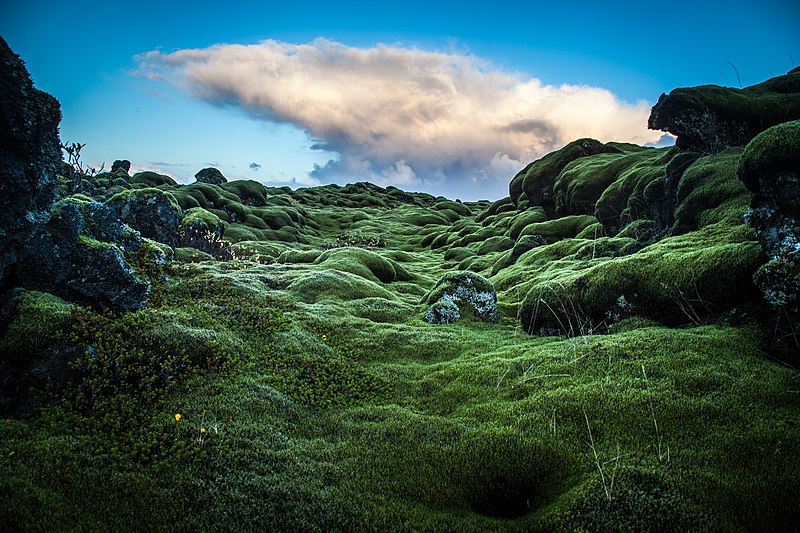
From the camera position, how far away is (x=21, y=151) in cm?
1120

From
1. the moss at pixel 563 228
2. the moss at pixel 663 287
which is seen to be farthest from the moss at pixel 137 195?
the moss at pixel 563 228

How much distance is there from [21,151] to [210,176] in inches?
4292

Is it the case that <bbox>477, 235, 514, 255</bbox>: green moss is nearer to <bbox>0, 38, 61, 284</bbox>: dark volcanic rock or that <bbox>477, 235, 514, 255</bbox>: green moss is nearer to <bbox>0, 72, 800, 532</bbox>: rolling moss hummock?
<bbox>0, 72, 800, 532</bbox>: rolling moss hummock

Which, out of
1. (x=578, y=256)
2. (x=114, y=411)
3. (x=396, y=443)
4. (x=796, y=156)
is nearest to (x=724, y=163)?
(x=578, y=256)

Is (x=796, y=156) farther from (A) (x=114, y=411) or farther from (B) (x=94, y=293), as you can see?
(B) (x=94, y=293)

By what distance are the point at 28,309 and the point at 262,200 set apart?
85.4 metres

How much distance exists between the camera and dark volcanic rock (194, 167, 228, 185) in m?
110

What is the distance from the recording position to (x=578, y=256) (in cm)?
2691

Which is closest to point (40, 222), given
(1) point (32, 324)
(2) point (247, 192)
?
(1) point (32, 324)

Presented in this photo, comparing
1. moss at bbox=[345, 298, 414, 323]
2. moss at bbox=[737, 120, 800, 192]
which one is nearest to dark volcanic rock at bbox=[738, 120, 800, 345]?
moss at bbox=[737, 120, 800, 192]

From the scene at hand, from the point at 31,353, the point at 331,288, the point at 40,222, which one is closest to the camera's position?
the point at 31,353

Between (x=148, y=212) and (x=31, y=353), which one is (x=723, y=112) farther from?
(x=148, y=212)

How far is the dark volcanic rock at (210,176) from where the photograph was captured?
11006cm

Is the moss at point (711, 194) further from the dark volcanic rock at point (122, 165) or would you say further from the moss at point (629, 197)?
the dark volcanic rock at point (122, 165)
